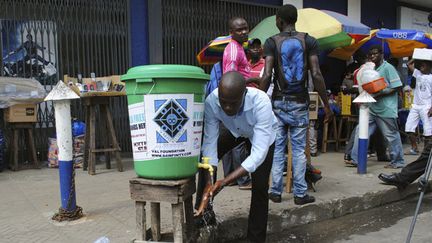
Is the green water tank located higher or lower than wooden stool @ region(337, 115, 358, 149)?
higher

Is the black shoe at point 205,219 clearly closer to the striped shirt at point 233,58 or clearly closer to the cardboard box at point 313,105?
the striped shirt at point 233,58

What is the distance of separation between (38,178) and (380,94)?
487cm

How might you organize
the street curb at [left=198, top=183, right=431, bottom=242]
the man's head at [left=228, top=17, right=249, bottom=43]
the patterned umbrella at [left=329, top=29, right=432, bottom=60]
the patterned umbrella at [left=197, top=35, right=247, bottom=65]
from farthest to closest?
the patterned umbrella at [left=329, top=29, right=432, bottom=60]
the patterned umbrella at [left=197, top=35, right=247, bottom=65]
the man's head at [left=228, top=17, right=249, bottom=43]
the street curb at [left=198, top=183, right=431, bottom=242]

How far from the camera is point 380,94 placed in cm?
611

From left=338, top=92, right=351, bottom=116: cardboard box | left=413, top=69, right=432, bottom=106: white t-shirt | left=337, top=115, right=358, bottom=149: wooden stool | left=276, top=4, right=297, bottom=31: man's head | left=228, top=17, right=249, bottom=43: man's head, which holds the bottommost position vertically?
left=337, top=115, right=358, bottom=149: wooden stool

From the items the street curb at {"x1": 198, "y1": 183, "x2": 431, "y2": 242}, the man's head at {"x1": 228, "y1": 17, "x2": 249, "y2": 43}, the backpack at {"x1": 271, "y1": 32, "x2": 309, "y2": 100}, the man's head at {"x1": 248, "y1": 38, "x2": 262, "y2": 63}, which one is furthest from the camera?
the man's head at {"x1": 248, "y1": 38, "x2": 262, "y2": 63}

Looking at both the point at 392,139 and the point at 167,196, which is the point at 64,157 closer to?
the point at 167,196

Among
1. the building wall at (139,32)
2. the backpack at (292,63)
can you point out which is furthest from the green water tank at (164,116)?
the building wall at (139,32)

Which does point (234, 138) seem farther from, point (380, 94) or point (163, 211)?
point (380, 94)

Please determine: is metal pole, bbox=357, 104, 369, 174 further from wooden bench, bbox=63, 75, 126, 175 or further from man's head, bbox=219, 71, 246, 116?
man's head, bbox=219, 71, 246, 116

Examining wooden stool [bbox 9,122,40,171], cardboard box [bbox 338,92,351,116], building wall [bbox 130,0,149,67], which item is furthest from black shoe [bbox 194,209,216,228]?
cardboard box [bbox 338,92,351,116]

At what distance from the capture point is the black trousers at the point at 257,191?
3.18 m

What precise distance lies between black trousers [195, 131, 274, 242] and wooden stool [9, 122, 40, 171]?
360 cm

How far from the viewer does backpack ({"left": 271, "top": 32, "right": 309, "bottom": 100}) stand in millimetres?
4048
